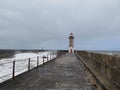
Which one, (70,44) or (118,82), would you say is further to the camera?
(70,44)

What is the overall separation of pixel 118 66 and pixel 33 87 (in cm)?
450

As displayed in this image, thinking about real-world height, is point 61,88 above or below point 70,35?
below

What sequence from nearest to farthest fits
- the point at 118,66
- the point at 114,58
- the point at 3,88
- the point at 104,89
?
the point at 118,66 → the point at 114,58 → the point at 104,89 → the point at 3,88

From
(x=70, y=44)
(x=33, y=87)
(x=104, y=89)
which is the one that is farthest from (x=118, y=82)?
(x=70, y=44)

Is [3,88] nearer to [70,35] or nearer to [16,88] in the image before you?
[16,88]

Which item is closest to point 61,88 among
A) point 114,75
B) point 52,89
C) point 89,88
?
point 52,89

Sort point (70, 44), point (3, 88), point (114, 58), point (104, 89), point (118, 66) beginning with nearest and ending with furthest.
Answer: point (118, 66)
point (114, 58)
point (104, 89)
point (3, 88)
point (70, 44)

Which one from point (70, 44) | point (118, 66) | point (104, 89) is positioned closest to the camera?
point (118, 66)

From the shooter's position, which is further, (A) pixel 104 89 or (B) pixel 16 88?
(B) pixel 16 88

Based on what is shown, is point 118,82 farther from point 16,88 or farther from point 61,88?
point 16,88

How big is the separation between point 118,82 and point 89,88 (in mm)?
3307

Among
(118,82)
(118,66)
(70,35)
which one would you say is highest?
(70,35)

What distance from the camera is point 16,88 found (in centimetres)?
916

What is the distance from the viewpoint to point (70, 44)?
53.2 m
